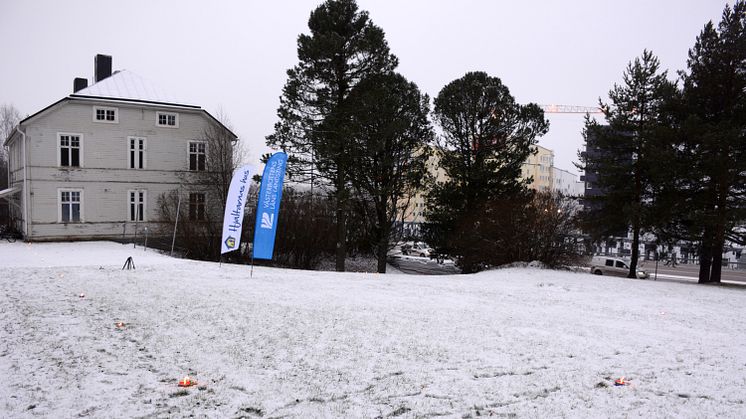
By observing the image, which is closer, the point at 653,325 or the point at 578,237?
the point at 653,325

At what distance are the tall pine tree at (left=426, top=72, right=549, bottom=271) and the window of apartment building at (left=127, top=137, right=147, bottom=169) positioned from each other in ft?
59.1

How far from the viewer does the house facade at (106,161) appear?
2538 cm

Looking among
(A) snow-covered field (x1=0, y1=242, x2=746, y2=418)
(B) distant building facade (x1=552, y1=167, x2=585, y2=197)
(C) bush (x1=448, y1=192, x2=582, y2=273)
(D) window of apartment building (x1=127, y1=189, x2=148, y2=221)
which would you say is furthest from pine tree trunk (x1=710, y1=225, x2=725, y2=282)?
(B) distant building facade (x1=552, y1=167, x2=585, y2=197)

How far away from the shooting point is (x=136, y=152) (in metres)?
27.7

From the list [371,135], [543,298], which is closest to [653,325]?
[543,298]

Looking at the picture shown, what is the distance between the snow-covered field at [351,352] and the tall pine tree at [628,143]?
33.5 ft

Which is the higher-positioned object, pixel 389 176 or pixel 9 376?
pixel 389 176

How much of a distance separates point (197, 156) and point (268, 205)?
17157 mm

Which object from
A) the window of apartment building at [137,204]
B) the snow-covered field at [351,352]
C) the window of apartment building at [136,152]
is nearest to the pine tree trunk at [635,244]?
the snow-covered field at [351,352]

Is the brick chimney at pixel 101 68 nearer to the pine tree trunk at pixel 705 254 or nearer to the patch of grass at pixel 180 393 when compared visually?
the patch of grass at pixel 180 393

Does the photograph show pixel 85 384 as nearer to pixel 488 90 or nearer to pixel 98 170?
pixel 488 90

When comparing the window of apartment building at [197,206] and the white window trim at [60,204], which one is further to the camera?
the window of apartment building at [197,206]

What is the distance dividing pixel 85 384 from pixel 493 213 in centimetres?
1937

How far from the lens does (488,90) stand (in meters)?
24.7
